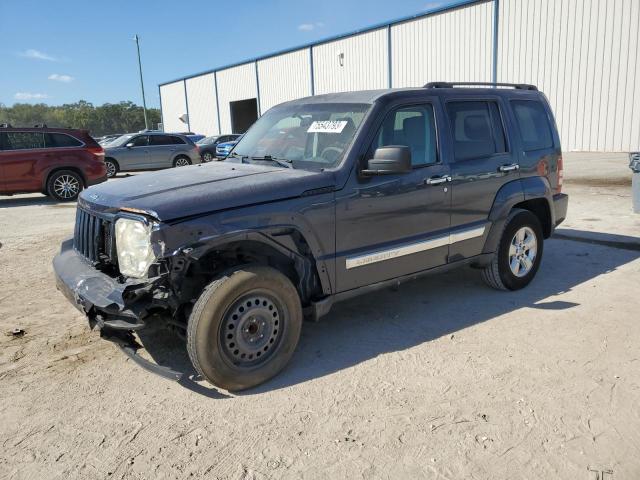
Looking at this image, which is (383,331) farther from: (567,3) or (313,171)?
(567,3)

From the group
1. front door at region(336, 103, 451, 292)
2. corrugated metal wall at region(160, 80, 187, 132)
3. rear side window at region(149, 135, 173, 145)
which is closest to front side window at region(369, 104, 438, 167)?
front door at region(336, 103, 451, 292)

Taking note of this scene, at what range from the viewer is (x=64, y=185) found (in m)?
12.5

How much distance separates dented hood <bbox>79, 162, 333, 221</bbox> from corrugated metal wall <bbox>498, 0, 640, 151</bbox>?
1775 centimetres

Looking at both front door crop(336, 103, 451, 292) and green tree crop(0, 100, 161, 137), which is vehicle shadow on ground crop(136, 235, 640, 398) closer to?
front door crop(336, 103, 451, 292)

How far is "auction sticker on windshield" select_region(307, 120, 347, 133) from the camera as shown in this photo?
4.17 meters

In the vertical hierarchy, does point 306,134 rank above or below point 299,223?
above

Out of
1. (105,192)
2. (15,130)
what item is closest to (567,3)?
(15,130)

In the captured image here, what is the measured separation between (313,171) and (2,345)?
9.44 feet

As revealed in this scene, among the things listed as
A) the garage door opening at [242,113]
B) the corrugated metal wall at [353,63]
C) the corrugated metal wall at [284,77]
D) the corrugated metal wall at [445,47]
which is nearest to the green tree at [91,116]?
the garage door opening at [242,113]

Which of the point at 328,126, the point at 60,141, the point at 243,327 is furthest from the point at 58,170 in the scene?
the point at 243,327

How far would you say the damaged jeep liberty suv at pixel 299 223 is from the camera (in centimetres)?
327

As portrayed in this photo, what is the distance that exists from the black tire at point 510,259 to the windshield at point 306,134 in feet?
6.58

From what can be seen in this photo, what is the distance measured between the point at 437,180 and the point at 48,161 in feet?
35.3

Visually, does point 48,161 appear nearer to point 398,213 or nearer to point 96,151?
point 96,151
